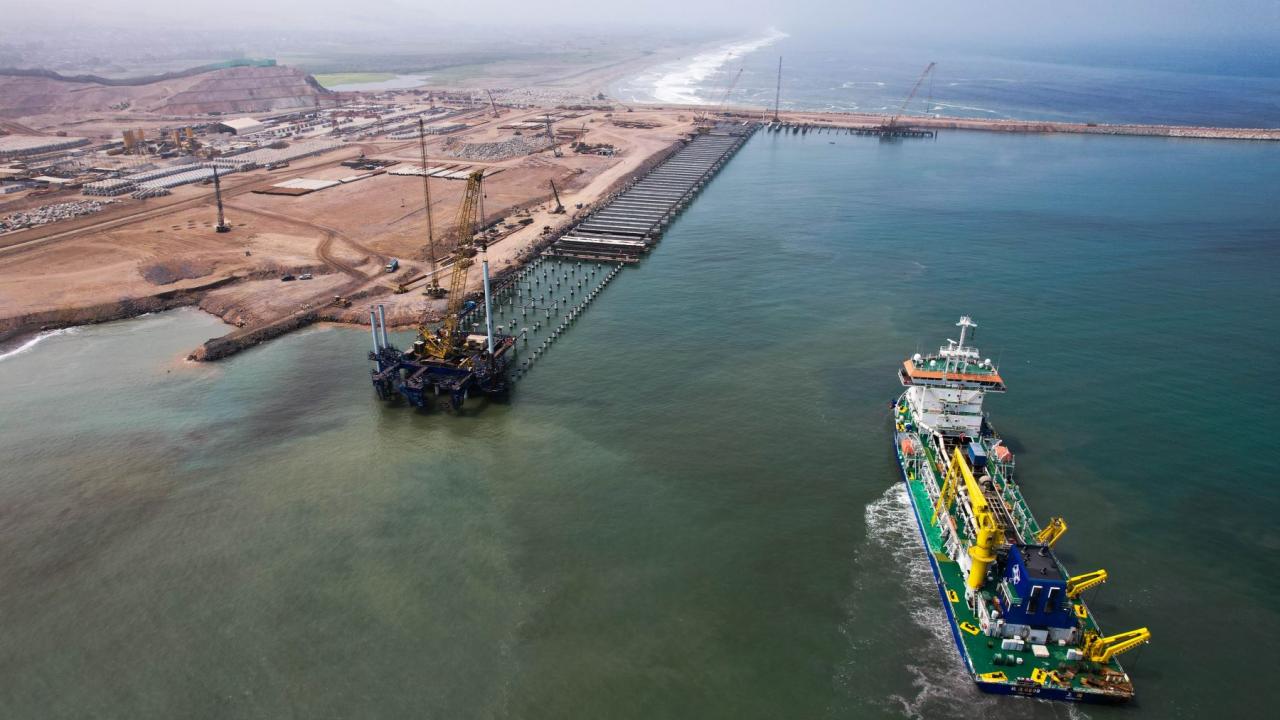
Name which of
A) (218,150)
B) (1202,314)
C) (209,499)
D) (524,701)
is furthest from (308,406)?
(218,150)

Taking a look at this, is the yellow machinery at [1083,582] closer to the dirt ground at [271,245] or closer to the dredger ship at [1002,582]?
the dredger ship at [1002,582]

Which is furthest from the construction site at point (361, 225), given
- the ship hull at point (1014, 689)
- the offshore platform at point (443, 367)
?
the ship hull at point (1014, 689)

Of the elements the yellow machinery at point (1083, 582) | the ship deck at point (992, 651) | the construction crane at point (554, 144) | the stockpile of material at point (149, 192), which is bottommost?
the ship deck at point (992, 651)

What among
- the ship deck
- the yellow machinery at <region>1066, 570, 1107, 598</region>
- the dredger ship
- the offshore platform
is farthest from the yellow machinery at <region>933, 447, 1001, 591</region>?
the offshore platform

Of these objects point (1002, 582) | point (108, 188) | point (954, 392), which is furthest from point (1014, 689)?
point (108, 188)

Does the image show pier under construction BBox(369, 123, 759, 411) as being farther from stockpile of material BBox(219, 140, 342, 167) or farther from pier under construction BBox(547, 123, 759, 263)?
stockpile of material BBox(219, 140, 342, 167)

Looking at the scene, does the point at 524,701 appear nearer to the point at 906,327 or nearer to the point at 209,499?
the point at 209,499
